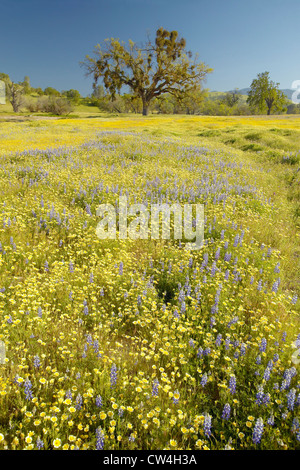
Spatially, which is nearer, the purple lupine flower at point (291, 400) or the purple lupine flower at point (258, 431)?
the purple lupine flower at point (258, 431)

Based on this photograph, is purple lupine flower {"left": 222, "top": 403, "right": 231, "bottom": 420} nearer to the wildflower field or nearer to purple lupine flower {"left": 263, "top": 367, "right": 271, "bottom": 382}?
the wildflower field

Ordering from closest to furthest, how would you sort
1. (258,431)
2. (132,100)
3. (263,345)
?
(258,431)
(263,345)
(132,100)

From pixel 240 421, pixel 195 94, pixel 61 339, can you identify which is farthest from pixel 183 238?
pixel 195 94

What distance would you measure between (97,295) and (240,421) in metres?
2.72

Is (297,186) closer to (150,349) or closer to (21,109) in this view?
(150,349)

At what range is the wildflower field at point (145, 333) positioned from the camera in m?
2.64

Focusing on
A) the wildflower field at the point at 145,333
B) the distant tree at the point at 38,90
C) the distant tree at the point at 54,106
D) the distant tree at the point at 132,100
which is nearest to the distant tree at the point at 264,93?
the distant tree at the point at 132,100

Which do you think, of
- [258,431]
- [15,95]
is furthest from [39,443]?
[15,95]

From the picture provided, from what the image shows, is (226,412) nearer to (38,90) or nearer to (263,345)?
(263,345)

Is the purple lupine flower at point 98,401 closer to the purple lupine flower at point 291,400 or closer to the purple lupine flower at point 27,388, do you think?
the purple lupine flower at point 27,388

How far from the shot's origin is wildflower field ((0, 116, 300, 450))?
2643 mm

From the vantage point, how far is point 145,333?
12.9ft

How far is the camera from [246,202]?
28.7ft

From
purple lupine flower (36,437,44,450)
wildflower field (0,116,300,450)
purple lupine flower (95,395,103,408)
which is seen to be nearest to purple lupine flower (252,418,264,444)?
wildflower field (0,116,300,450)
